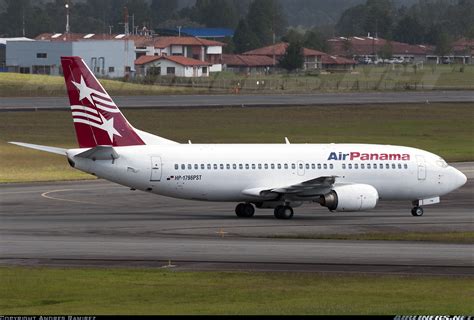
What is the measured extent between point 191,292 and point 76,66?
22263 mm

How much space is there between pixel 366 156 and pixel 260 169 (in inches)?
212

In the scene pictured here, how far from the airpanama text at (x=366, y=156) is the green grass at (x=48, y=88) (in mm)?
90378

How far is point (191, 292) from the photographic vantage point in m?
35.5

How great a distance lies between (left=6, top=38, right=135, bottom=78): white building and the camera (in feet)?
611

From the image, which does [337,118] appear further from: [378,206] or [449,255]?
[449,255]

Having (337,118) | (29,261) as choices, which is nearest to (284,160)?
(29,261)

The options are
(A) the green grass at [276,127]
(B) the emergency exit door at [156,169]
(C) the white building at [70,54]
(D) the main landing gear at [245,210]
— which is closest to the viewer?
(B) the emergency exit door at [156,169]

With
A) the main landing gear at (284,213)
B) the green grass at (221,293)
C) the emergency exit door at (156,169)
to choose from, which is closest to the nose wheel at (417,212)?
the main landing gear at (284,213)

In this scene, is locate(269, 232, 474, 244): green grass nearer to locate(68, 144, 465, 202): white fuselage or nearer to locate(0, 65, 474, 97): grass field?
locate(68, 144, 465, 202): white fuselage

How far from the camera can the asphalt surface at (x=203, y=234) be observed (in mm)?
41531

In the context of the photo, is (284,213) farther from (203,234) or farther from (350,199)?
(203,234)

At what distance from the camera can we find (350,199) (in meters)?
55.9

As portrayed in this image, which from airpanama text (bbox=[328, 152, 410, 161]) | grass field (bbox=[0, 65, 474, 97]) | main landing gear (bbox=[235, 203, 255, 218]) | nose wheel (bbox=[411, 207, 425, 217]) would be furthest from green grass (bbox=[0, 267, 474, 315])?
grass field (bbox=[0, 65, 474, 97])

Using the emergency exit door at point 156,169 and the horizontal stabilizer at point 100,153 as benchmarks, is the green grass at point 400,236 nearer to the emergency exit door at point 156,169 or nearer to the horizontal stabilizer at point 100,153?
the emergency exit door at point 156,169
